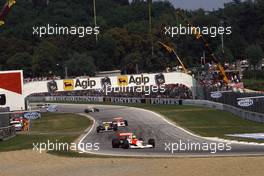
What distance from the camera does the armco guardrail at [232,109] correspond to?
149ft

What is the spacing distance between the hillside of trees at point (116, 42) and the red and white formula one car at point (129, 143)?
229 feet

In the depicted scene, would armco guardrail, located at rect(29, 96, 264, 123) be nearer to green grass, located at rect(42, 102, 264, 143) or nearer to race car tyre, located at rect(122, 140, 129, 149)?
green grass, located at rect(42, 102, 264, 143)

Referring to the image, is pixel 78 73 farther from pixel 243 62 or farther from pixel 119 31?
pixel 243 62

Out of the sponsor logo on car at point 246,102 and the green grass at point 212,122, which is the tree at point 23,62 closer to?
the green grass at point 212,122

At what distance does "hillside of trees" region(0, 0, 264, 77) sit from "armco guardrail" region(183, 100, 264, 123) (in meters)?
29.6

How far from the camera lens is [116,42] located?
120 m

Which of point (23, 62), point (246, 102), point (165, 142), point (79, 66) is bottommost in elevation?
point (165, 142)

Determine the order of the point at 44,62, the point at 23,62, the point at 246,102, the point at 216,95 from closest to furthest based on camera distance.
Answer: the point at 246,102, the point at 216,95, the point at 44,62, the point at 23,62

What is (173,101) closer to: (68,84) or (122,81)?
(122,81)

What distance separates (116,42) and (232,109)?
2609 inches

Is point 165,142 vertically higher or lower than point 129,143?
lower

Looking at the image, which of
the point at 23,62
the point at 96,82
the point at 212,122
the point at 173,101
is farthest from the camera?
the point at 23,62

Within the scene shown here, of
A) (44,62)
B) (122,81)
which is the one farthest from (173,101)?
(44,62)

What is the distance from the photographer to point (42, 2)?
16212cm
